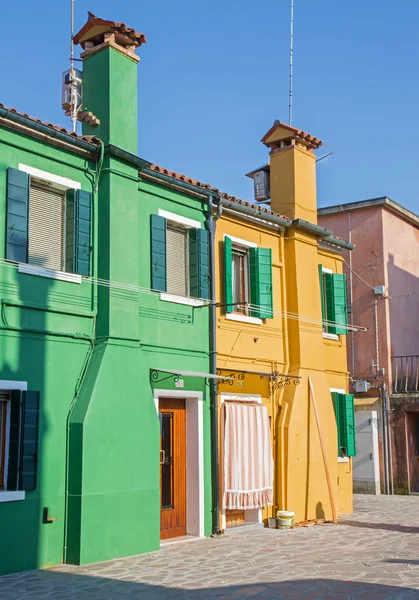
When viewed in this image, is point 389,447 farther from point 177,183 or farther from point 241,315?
point 177,183

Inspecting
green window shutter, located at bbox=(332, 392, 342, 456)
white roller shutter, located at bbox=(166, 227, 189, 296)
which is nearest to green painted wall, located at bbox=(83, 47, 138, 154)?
white roller shutter, located at bbox=(166, 227, 189, 296)

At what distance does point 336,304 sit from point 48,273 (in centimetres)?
853

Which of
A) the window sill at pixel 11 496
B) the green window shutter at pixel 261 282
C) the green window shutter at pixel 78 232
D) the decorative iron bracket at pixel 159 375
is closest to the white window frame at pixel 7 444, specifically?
the window sill at pixel 11 496

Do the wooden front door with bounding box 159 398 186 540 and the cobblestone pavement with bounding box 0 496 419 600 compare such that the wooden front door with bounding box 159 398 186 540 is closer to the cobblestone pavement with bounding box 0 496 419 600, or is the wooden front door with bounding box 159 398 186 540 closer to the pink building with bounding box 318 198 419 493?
the cobblestone pavement with bounding box 0 496 419 600

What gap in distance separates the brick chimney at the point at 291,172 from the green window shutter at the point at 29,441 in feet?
26.0

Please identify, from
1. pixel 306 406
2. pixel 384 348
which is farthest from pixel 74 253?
pixel 384 348

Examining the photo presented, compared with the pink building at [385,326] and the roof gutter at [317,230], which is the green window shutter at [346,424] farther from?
the pink building at [385,326]

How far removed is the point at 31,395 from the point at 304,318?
23.2ft

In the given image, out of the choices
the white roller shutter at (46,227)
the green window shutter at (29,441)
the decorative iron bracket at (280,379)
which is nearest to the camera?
the green window shutter at (29,441)

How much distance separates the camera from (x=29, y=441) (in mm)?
9906

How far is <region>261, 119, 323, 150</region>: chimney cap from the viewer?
53.6ft

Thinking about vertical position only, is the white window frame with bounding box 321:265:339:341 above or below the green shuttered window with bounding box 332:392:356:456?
above

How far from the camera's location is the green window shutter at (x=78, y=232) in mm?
11008

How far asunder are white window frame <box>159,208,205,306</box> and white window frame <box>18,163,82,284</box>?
6.22 feet
